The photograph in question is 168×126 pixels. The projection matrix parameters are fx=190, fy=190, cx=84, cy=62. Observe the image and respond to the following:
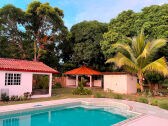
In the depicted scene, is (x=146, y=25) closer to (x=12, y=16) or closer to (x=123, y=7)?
(x=123, y=7)

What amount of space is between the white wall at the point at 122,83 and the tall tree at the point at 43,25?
415 inches

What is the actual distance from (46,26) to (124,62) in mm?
14392

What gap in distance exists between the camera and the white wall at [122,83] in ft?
72.5

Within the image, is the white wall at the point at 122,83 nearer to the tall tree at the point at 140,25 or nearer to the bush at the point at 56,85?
the tall tree at the point at 140,25

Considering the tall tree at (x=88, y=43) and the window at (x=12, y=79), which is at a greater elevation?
the tall tree at (x=88, y=43)

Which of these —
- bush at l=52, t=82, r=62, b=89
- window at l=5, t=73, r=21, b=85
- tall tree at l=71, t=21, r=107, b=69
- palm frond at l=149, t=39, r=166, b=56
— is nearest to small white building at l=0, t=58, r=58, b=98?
window at l=5, t=73, r=21, b=85

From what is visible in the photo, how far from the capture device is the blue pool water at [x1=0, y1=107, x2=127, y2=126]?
32.9 feet

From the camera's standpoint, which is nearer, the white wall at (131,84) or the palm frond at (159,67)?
the palm frond at (159,67)

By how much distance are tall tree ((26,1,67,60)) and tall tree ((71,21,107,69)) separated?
9.04 ft

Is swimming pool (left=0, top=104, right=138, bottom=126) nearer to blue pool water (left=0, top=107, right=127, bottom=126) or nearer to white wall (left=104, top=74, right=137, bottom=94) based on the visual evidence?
blue pool water (left=0, top=107, right=127, bottom=126)

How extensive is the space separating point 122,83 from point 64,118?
1238 centimetres

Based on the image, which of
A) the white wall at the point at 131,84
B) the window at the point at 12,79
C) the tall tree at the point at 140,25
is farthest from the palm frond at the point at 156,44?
the window at the point at 12,79

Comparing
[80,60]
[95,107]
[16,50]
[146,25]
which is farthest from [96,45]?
[95,107]

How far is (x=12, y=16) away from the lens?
26.7 metres
